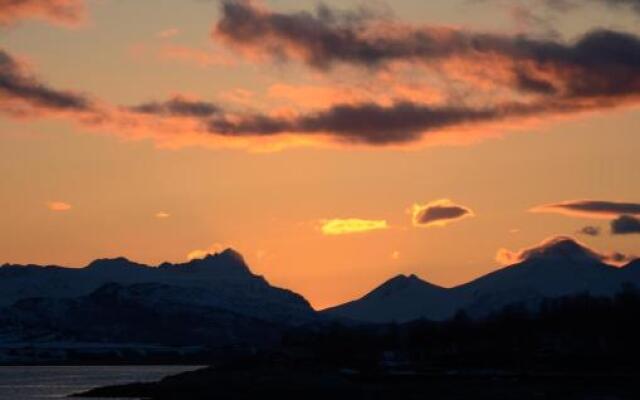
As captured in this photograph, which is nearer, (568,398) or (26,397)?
(568,398)

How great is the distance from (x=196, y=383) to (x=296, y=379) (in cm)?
1733

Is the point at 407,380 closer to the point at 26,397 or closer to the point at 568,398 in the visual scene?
the point at 568,398

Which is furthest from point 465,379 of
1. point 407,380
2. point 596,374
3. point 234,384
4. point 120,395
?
point 120,395

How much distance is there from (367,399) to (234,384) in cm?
2610

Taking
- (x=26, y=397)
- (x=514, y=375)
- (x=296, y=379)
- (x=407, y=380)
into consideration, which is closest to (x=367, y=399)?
(x=296, y=379)

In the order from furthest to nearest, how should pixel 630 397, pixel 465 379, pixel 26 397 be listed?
pixel 26 397, pixel 465 379, pixel 630 397

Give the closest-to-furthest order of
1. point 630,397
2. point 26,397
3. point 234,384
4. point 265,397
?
point 630,397
point 265,397
point 234,384
point 26,397

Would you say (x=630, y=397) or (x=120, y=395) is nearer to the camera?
(x=630, y=397)

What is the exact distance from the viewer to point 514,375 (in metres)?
186

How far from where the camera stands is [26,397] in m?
193

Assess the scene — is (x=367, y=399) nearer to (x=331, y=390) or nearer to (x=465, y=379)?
(x=331, y=390)

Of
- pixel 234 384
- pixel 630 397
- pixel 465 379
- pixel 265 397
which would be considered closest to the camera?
pixel 630 397

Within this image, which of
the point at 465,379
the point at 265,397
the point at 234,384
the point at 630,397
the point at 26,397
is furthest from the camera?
the point at 26,397

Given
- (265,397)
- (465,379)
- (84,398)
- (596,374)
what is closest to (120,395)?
(84,398)
